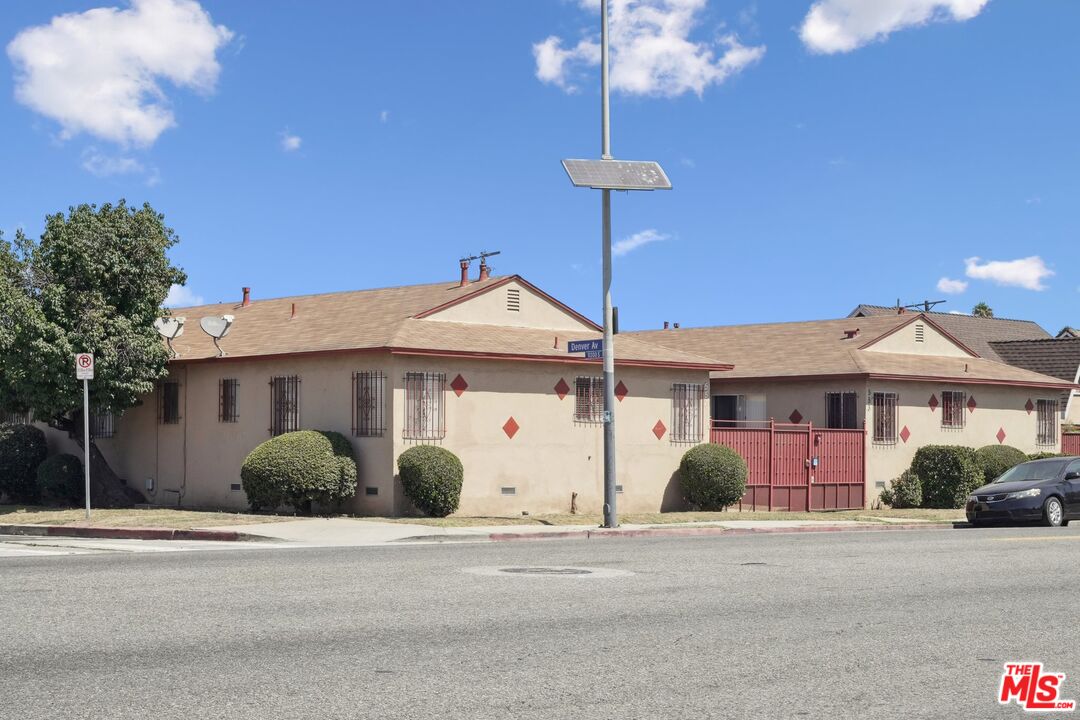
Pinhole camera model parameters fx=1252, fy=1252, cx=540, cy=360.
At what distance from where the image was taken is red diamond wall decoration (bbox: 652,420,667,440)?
28.4m

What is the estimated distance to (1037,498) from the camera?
23.5 meters

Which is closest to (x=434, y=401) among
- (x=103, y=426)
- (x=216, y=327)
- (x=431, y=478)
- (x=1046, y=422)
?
(x=431, y=478)

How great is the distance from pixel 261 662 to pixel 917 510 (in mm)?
25506

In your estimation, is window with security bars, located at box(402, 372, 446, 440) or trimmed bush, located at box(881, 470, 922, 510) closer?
window with security bars, located at box(402, 372, 446, 440)

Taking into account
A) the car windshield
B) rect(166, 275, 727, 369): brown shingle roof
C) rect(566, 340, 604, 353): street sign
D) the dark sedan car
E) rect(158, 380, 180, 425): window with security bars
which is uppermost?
rect(166, 275, 727, 369): brown shingle roof

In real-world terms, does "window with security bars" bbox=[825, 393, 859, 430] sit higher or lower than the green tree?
lower

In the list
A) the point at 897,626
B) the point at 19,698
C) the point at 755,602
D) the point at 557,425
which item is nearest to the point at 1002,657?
the point at 897,626

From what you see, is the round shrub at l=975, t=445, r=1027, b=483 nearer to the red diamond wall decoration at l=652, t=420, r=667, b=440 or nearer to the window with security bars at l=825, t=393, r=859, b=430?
the window with security bars at l=825, t=393, r=859, b=430

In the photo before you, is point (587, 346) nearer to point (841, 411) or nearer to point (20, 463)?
point (841, 411)

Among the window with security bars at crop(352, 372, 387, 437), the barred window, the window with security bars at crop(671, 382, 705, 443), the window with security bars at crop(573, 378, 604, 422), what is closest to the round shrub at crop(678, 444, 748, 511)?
the window with security bars at crop(671, 382, 705, 443)

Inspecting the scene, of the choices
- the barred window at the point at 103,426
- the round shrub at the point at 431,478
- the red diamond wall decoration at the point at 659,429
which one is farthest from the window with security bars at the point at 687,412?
the barred window at the point at 103,426

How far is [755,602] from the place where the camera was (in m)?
11.3

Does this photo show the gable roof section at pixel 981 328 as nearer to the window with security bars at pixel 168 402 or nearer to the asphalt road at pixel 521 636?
the window with security bars at pixel 168 402

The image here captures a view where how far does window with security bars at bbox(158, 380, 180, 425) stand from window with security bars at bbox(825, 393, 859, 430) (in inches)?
640
